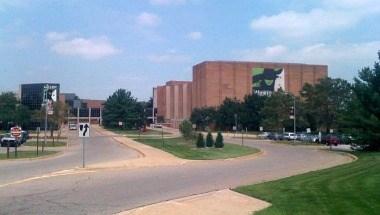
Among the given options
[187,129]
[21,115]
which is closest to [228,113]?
[21,115]

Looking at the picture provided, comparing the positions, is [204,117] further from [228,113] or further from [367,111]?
[367,111]

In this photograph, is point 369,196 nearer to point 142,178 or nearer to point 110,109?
point 142,178

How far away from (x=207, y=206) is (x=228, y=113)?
11071 cm

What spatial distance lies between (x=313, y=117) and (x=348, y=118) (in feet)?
167

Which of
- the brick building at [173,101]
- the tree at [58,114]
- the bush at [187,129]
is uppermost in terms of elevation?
the brick building at [173,101]

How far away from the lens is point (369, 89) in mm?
40969

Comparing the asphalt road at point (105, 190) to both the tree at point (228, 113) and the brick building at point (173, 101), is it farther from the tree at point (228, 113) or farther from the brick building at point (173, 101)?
the brick building at point (173, 101)

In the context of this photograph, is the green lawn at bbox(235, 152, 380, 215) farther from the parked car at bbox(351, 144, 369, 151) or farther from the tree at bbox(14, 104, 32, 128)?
the tree at bbox(14, 104, 32, 128)

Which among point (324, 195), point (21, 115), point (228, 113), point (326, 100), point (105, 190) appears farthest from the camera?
point (228, 113)

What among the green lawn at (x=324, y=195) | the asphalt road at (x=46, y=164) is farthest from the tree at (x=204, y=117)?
the green lawn at (x=324, y=195)

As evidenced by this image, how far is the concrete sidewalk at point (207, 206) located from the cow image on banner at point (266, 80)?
128939mm

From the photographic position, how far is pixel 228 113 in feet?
401

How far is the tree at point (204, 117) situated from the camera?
12975 centimetres

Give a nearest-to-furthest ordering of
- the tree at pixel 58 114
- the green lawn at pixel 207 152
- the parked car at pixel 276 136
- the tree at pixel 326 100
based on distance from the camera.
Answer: the green lawn at pixel 207 152, the tree at pixel 58 114, the parked car at pixel 276 136, the tree at pixel 326 100
